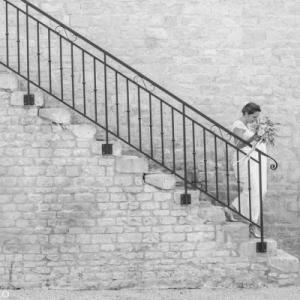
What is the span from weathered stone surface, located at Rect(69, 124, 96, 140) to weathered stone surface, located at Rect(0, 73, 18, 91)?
82 cm

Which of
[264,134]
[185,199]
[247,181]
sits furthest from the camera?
[247,181]

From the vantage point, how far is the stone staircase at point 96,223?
6918 millimetres

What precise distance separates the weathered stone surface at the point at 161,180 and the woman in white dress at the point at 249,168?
830 millimetres

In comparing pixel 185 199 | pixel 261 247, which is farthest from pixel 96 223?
pixel 261 247

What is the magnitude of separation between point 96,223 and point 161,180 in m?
0.92

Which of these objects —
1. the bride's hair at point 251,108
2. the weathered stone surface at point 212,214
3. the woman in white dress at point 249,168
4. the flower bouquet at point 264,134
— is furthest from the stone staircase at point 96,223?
the bride's hair at point 251,108

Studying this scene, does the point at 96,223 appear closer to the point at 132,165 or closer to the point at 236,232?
the point at 132,165

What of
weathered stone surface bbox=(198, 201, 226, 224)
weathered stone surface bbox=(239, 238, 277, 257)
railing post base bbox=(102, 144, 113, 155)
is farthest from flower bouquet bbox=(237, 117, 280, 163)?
railing post base bbox=(102, 144, 113, 155)

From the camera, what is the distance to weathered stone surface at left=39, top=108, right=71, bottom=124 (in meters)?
6.92

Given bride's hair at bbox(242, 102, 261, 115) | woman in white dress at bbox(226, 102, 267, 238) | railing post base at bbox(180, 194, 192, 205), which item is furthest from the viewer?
bride's hair at bbox(242, 102, 261, 115)

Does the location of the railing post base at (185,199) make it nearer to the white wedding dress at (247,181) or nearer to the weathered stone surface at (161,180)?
the weathered stone surface at (161,180)

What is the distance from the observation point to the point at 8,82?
6.97 meters

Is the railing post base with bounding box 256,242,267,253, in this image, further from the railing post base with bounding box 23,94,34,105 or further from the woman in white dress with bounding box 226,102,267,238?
the railing post base with bounding box 23,94,34,105

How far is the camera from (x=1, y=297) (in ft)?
21.6
